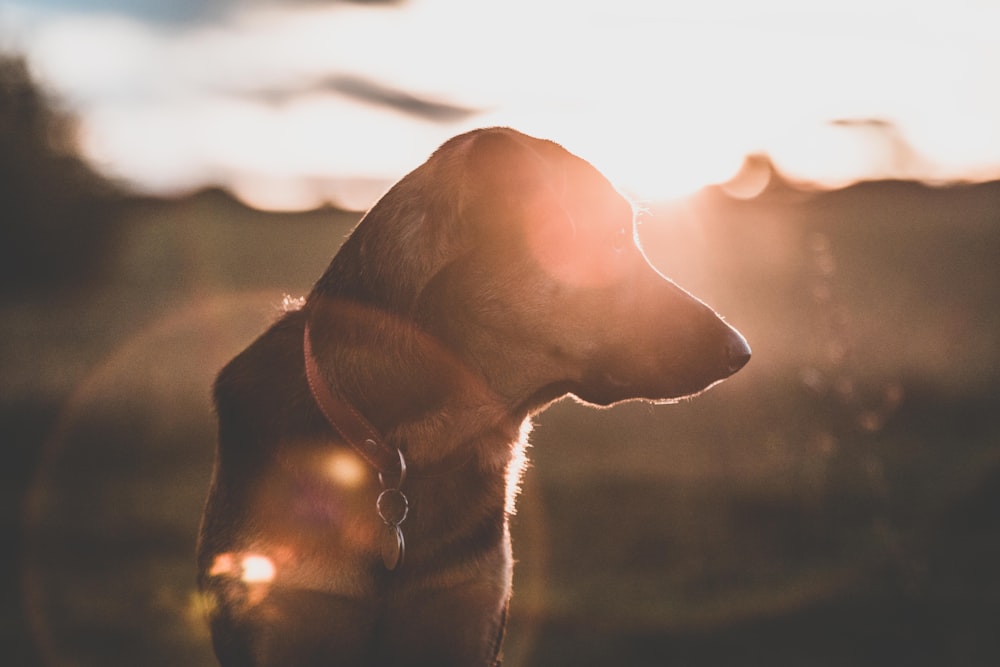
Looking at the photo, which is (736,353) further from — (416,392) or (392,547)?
(392,547)

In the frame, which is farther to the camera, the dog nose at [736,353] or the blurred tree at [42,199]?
the blurred tree at [42,199]

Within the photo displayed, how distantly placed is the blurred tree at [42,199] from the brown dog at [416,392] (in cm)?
1535

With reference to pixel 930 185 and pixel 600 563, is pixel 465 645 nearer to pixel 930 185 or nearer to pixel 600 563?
pixel 600 563

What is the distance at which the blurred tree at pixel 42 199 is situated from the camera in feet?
55.7

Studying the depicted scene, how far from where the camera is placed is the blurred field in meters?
6.88

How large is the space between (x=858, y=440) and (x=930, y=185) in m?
17.2

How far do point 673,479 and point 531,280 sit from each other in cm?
753

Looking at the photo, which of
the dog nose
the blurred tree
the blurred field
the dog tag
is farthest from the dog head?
the blurred tree

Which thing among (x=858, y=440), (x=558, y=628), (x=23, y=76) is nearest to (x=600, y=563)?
(x=558, y=628)

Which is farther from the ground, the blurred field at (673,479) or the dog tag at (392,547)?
the dog tag at (392,547)

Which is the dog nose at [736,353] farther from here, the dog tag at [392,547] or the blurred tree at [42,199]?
the blurred tree at [42,199]

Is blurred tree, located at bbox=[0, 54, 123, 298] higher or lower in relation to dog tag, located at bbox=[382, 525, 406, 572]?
lower

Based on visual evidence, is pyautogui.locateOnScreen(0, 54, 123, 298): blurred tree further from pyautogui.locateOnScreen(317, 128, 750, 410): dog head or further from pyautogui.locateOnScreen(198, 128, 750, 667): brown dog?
pyautogui.locateOnScreen(317, 128, 750, 410): dog head

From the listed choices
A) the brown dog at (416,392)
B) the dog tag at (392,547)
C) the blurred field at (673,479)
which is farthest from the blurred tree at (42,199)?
the dog tag at (392,547)
